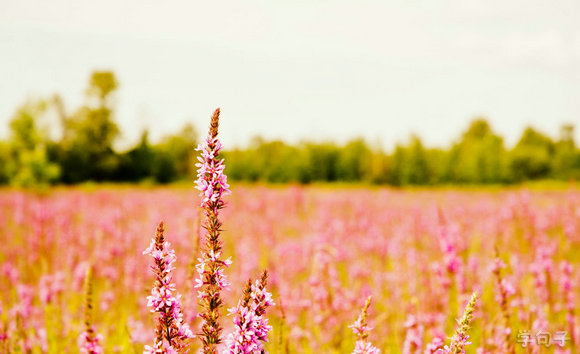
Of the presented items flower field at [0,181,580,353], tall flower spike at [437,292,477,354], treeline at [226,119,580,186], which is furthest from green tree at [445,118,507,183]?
tall flower spike at [437,292,477,354]

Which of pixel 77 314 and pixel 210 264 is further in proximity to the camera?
pixel 77 314

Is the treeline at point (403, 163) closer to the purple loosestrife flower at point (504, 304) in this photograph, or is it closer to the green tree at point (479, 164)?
the green tree at point (479, 164)

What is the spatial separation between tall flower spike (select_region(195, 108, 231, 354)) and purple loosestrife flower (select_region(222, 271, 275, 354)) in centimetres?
10

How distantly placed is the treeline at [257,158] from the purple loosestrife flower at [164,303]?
22.2 m

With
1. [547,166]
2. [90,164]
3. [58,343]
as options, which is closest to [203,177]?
[58,343]

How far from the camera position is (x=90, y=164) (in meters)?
39.3

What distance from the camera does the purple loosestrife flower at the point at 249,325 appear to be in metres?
1.42

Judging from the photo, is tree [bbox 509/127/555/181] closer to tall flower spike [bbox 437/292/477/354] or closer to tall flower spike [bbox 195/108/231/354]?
tall flower spike [bbox 437/292/477/354]

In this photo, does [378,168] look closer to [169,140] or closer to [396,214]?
[169,140]

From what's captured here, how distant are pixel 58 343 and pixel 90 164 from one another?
38.9m

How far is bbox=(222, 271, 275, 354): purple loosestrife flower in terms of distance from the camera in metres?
1.42

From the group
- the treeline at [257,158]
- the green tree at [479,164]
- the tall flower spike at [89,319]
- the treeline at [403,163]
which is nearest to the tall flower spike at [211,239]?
the tall flower spike at [89,319]

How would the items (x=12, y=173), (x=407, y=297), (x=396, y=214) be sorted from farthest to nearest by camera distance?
1. (x=12, y=173)
2. (x=396, y=214)
3. (x=407, y=297)

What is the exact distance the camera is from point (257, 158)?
2854 inches
